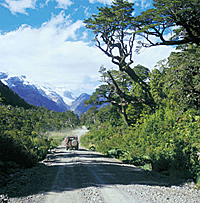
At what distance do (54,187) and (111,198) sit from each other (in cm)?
225

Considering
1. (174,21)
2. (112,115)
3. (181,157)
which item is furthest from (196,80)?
(112,115)

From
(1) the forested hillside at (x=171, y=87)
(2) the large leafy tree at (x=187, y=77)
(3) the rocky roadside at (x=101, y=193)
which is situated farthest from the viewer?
(2) the large leafy tree at (x=187, y=77)

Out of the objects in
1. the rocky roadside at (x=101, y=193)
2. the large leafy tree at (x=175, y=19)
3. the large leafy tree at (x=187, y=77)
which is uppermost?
the large leafy tree at (x=175, y=19)

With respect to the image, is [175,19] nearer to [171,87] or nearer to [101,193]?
[171,87]

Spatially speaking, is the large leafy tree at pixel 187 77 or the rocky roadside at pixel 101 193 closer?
the rocky roadside at pixel 101 193

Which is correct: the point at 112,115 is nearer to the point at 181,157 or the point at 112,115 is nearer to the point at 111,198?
the point at 181,157

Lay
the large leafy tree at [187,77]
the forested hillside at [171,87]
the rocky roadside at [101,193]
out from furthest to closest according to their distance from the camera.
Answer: the large leafy tree at [187,77] → the forested hillside at [171,87] → the rocky roadside at [101,193]

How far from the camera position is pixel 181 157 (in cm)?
867

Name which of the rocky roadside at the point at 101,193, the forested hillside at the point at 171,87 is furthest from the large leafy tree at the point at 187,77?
the rocky roadside at the point at 101,193

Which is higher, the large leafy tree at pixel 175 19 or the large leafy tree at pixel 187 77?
the large leafy tree at pixel 175 19

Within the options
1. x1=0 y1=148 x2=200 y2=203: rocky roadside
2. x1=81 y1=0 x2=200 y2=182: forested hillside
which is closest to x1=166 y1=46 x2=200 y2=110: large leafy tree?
x1=81 y1=0 x2=200 y2=182: forested hillside

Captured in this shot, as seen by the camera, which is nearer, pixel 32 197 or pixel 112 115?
pixel 32 197

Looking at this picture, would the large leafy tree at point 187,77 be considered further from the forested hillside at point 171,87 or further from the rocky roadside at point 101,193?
the rocky roadside at point 101,193

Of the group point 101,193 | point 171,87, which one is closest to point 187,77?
point 171,87
